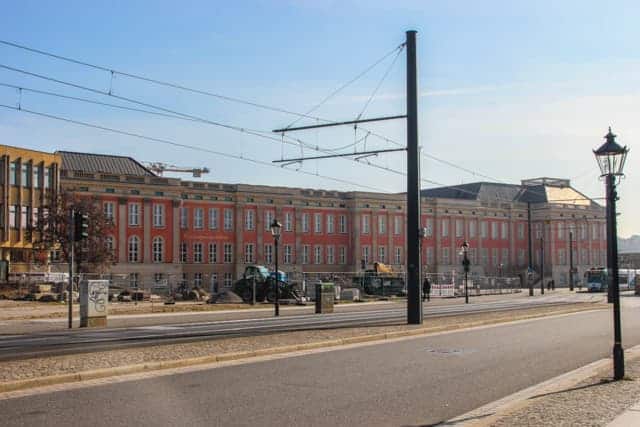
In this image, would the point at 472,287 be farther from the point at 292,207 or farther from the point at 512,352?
the point at 512,352

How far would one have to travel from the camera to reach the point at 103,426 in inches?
379

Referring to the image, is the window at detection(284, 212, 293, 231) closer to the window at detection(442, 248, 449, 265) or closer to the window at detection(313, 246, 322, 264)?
the window at detection(313, 246, 322, 264)

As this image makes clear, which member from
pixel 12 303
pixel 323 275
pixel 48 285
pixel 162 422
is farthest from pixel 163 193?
pixel 162 422

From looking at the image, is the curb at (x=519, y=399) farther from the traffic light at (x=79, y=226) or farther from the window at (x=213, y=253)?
the window at (x=213, y=253)

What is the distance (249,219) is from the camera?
305 ft

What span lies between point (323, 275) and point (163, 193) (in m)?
25.3

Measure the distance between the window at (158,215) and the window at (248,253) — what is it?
11592mm

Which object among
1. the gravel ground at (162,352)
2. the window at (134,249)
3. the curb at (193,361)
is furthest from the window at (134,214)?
the curb at (193,361)

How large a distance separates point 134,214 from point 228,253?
512 inches

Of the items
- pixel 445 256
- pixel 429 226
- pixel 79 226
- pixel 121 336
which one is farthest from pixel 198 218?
pixel 121 336

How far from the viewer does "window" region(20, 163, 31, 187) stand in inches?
2648

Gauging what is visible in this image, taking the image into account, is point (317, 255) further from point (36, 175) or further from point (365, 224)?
point (36, 175)

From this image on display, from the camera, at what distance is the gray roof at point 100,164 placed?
274 ft

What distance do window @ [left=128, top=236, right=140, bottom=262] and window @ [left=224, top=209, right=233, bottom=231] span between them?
445 inches
